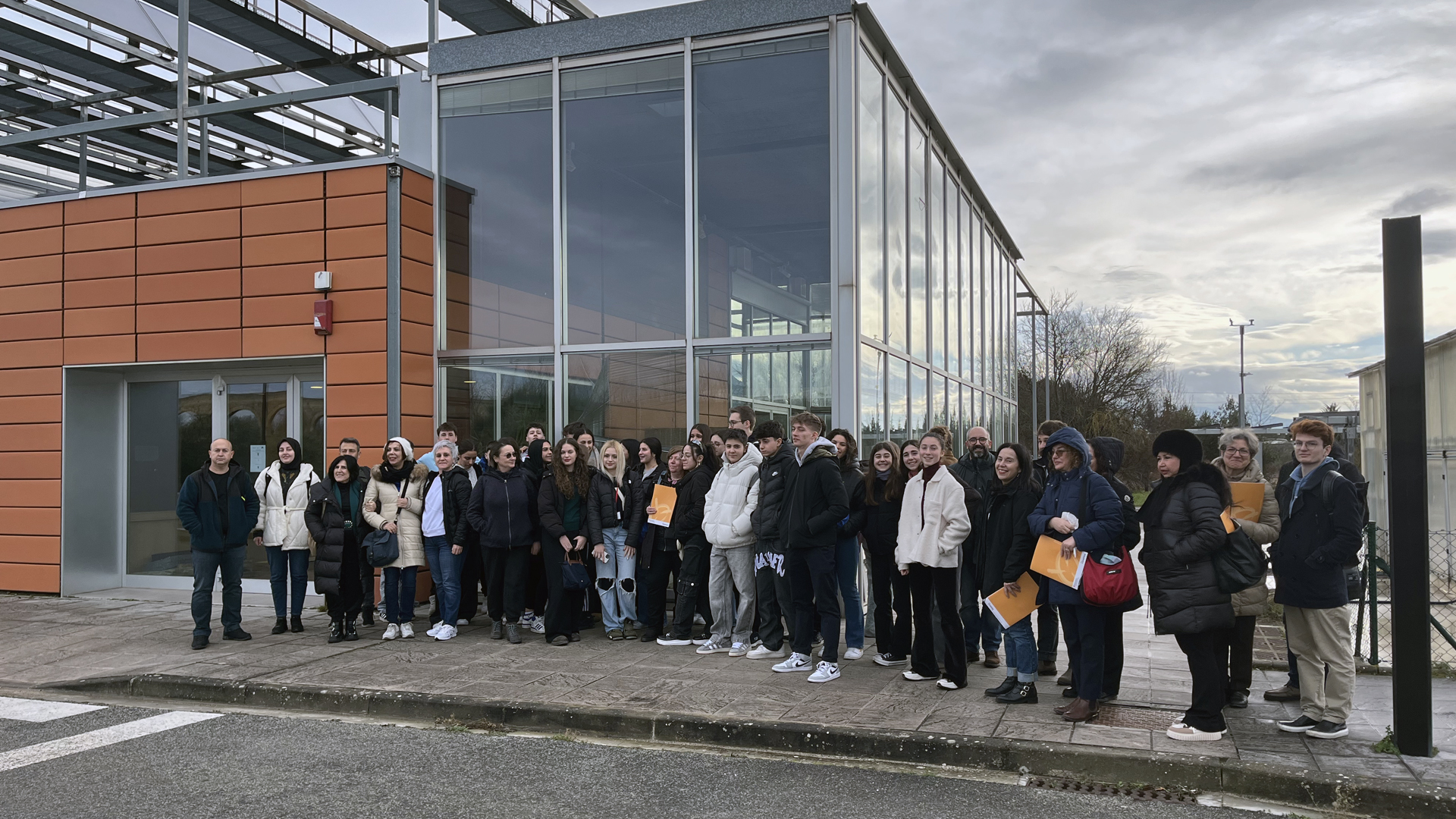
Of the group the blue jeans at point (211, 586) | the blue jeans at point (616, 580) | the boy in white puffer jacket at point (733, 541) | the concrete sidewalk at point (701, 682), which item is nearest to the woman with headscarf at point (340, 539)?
the concrete sidewalk at point (701, 682)

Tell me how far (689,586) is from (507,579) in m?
1.55

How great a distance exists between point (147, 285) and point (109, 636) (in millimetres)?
4305

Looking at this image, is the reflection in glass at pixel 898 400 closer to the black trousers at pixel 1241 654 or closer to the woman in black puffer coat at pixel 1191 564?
the black trousers at pixel 1241 654

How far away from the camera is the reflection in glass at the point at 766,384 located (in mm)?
9703

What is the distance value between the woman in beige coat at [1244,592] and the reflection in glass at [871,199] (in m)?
3.92

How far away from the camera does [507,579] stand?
8.76 metres

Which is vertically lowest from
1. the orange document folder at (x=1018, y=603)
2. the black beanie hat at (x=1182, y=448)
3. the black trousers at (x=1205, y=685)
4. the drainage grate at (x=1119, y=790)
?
the drainage grate at (x=1119, y=790)

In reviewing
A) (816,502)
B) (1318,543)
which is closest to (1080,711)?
(1318,543)

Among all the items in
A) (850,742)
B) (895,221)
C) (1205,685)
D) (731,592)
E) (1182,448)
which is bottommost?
(850,742)

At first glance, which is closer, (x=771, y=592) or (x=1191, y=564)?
(x=1191, y=564)

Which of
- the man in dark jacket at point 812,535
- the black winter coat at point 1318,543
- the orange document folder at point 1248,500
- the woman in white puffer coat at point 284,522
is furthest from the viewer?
the woman in white puffer coat at point 284,522

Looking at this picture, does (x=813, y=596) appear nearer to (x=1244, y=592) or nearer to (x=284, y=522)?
(x=1244, y=592)

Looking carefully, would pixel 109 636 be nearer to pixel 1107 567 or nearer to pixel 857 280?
pixel 857 280

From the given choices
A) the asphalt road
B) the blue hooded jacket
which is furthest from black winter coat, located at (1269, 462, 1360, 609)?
the asphalt road
